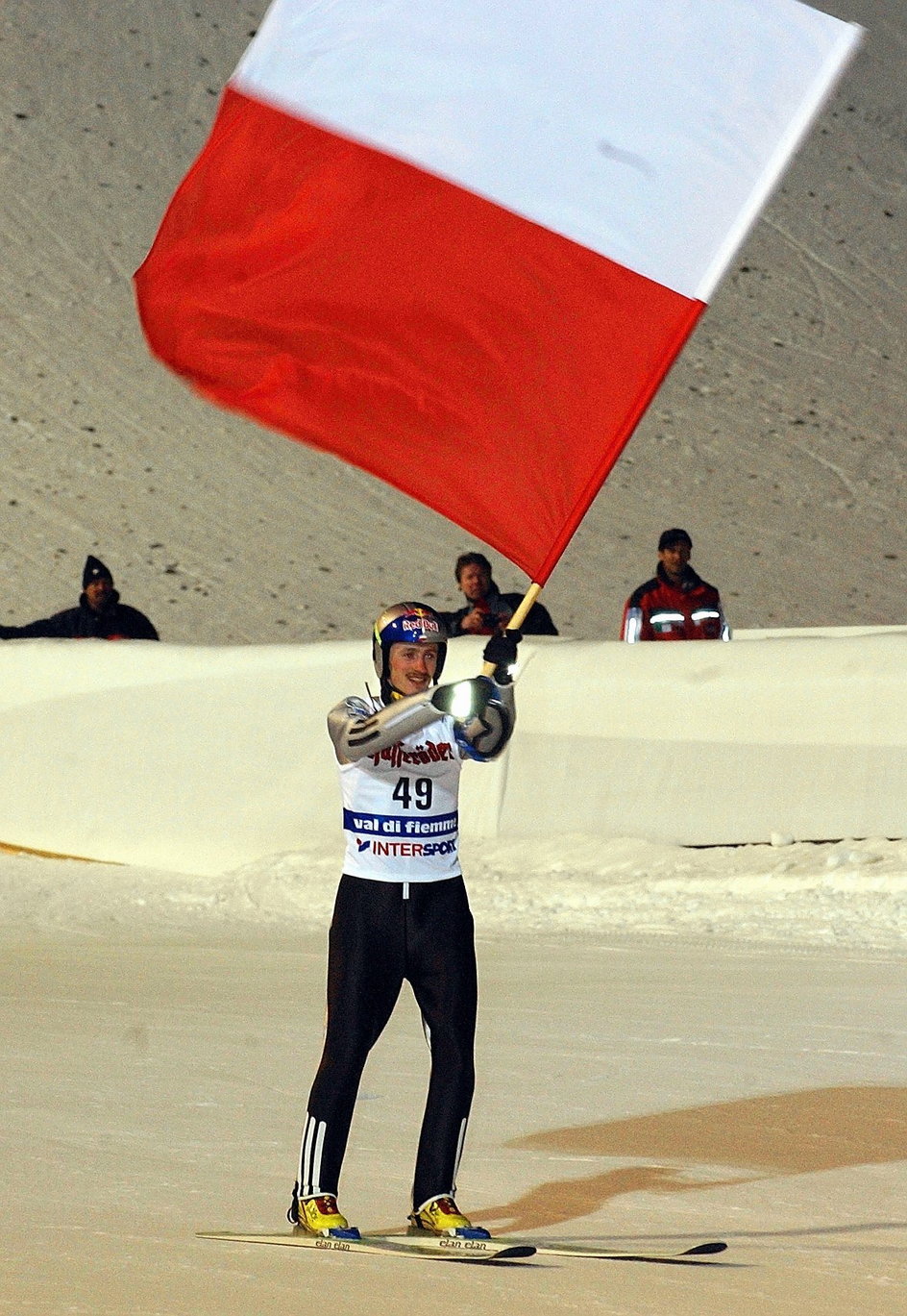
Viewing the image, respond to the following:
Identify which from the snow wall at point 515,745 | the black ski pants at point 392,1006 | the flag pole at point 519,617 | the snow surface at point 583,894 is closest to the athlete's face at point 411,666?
the flag pole at point 519,617

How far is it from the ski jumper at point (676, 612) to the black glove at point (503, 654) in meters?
8.66

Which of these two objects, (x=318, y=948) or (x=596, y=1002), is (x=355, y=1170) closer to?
(x=596, y=1002)

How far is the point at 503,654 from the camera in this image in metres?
5.78

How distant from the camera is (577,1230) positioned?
6262mm

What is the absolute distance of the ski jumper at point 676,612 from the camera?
14477 mm

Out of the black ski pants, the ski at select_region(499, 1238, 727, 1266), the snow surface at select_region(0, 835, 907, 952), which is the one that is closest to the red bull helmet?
the black ski pants

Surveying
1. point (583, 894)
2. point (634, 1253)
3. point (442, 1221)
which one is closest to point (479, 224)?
point (442, 1221)

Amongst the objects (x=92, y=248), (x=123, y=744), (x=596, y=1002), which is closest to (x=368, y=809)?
(x=596, y=1002)

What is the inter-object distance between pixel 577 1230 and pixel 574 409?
2181 mm

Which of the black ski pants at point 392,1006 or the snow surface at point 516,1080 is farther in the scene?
the black ski pants at point 392,1006

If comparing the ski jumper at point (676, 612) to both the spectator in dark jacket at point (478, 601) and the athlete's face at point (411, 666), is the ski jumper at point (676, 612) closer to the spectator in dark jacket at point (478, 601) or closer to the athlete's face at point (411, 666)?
the spectator in dark jacket at point (478, 601)

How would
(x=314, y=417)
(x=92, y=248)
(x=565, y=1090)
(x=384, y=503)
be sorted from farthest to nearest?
(x=92, y=248), (x=384, y=503), (x=565, y=1090), (x=314, y=417)

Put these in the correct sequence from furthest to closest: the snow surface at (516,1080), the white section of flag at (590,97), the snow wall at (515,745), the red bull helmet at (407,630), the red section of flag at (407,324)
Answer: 1. the snow wall at (515,745)
2. the white section of flag at (590,97)
3. the red section of flag at (407,324)
4. the red bull helmet at (407,630)
5. the snow surface at (516,1080)

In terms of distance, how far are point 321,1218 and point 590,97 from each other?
3251mm
